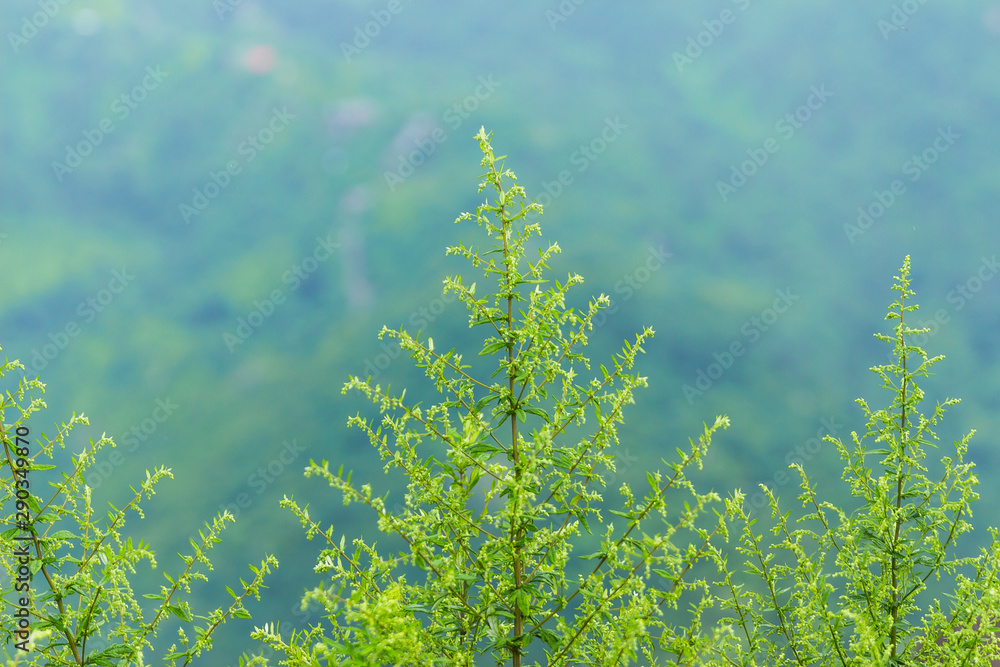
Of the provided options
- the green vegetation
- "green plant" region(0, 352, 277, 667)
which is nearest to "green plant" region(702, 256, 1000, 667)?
the green vegetation

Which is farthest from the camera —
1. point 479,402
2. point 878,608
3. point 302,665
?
point 878,608

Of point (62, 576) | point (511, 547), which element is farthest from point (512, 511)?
point (62, 576)

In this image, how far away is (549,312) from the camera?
11.6 feet

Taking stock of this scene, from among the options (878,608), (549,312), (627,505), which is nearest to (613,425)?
(627,505)

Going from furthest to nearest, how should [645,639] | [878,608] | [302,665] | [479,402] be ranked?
1. [878,608]
2. [479,402]
3. [645,639]
4. [302,665]

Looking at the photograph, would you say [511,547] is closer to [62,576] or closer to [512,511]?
[512,511]

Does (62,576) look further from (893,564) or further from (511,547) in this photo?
(893,564)

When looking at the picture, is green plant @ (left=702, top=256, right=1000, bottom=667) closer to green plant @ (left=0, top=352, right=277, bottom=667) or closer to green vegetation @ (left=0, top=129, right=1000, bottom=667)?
green vegetation @ (left=0, top=129, right=1000, bottom=667)

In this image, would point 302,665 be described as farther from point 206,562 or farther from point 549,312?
point 549,312

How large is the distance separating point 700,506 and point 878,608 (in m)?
1.66

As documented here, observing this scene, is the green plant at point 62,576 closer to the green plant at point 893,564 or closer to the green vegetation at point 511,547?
the green vegetation at point 511,547

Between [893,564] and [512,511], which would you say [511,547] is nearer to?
[512,511]

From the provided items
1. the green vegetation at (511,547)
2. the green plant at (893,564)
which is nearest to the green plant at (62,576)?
the green vegetation at (511,547)

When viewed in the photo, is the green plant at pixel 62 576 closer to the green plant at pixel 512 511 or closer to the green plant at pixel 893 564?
the green plant at pixel 512 511
